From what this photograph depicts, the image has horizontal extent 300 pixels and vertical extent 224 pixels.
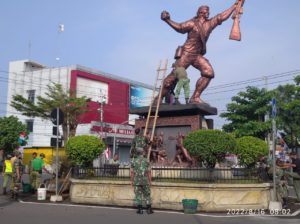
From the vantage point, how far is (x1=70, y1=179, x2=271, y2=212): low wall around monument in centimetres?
1123

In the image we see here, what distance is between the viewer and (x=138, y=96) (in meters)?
60.1

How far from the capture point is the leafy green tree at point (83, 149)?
13.6 meters

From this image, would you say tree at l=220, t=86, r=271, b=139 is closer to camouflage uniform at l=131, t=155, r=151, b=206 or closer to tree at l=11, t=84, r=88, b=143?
tree at l=11, t=84, r=88, b=143

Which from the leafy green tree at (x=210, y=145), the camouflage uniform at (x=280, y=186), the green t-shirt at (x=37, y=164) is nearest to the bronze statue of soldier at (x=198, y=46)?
the leafy green tree at (x=210, y=145)

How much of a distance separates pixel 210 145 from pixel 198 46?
5822 mm

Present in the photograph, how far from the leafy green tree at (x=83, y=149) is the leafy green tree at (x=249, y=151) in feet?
15.6

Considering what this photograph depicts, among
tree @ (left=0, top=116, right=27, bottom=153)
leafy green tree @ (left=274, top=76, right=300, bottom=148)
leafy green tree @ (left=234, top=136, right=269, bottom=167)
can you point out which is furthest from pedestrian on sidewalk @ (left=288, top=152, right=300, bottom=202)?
tree @ (left=0, top=116, right=27, bottom=153)

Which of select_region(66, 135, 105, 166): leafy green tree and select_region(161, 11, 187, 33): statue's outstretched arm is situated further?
select_region(161, 11, 187, 33): statue's outstretched arm

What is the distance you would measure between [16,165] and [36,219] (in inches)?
219

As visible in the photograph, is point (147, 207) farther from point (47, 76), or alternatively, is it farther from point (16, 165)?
point (47, 76)

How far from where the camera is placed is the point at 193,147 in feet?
39.8

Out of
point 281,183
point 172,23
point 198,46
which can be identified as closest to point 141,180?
point 281,183

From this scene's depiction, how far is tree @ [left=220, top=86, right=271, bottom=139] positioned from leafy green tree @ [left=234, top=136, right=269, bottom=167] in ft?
68.0

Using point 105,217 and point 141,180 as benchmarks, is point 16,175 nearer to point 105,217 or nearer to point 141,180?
point 105,217
